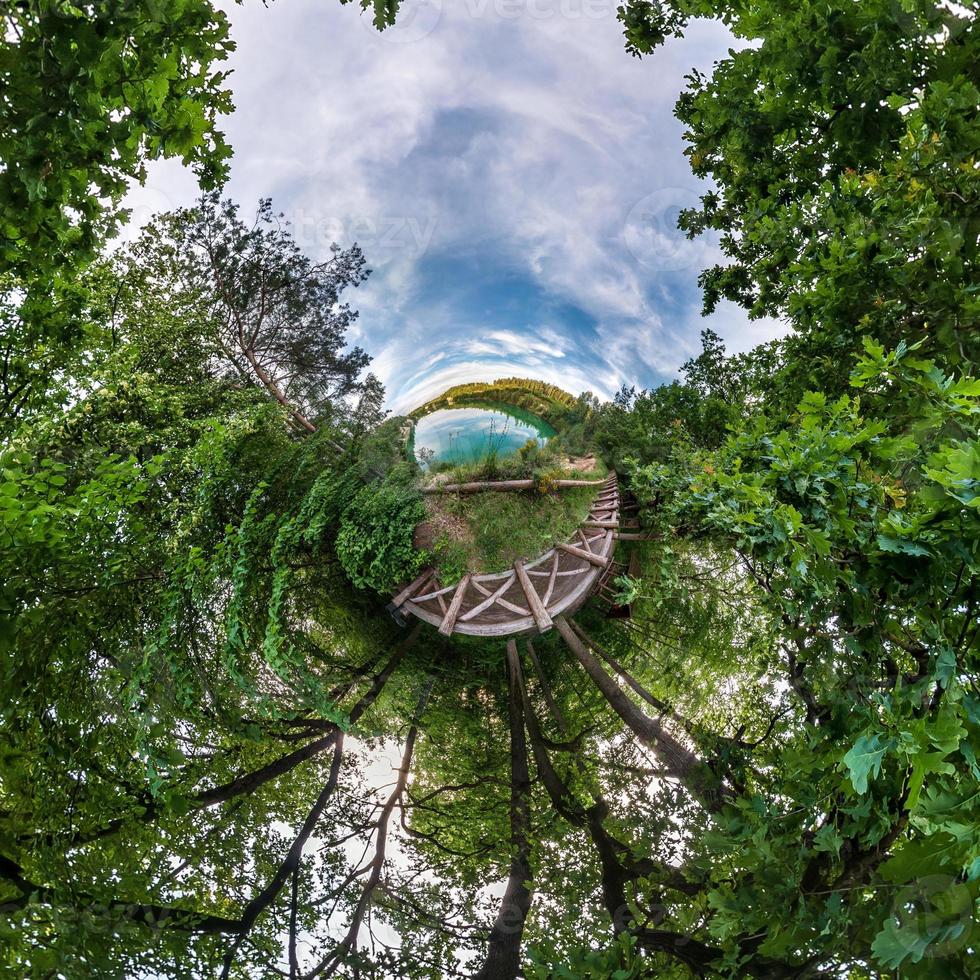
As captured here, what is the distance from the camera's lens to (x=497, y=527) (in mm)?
9195

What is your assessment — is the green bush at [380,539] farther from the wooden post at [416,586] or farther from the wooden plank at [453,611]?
the wooden plank at [453,611]

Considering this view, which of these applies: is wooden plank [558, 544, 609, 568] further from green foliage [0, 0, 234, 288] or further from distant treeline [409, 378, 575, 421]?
green foliage [0, 0, 234, 288]

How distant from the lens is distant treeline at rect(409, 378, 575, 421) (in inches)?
381

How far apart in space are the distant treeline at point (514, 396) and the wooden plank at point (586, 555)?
7.45 ft

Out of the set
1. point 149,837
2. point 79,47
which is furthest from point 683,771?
point 79,47

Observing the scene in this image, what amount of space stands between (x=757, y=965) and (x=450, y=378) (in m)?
8.30

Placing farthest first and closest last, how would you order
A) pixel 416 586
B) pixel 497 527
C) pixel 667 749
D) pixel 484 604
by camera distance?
pixel 497 527 < pixel 416 586 < pixel 484 604 < pixel 667 749

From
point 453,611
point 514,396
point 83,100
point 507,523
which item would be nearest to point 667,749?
point 453,611

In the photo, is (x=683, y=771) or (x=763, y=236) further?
(x=683, y=771)

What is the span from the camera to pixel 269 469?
28.3 ft

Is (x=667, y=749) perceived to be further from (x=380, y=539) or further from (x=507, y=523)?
(x=380, y=539)

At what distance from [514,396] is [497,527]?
7.75 feet

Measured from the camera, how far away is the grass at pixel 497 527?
8.85 m

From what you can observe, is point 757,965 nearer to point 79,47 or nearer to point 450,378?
point 79,47
